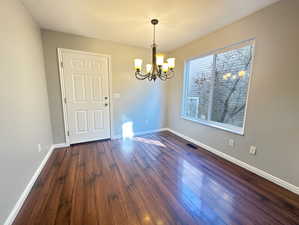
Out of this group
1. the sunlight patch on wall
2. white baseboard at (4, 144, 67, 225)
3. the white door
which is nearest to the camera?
white baseboard at (4, 144, 67, 225)

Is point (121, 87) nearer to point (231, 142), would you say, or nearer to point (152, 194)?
point (152, 194)

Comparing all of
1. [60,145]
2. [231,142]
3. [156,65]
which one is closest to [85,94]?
[60,145]

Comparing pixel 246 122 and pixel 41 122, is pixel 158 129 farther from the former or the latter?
pixel 41 122

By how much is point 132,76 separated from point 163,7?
5.99 ft

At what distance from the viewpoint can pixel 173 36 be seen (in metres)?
2.84

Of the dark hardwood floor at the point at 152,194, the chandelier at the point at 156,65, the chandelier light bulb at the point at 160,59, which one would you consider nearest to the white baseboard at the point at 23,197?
the dark hardwood floor at the point at 152,194

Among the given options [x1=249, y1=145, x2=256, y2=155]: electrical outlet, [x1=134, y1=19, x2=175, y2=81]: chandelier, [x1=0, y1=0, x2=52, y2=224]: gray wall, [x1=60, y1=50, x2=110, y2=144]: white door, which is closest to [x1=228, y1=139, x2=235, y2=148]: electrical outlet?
[x1=249, y1=145, x2=256, y2=155]: electrical outlet

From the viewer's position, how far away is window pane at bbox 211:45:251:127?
225 cm

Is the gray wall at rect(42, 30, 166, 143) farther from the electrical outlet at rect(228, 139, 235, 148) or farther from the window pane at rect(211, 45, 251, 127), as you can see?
the electrical outlet at rect(228, 139, 235, 148)

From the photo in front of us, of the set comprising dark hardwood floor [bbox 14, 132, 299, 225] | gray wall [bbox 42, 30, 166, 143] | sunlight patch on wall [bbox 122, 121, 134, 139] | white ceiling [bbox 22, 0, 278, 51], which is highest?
white ceiling [bbox 22, 0, 278, 51]

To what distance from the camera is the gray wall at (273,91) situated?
1.67 meters

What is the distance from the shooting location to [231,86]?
8.08 ft

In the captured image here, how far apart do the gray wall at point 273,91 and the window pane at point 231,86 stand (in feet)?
0.59

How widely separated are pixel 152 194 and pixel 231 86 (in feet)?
7.60
